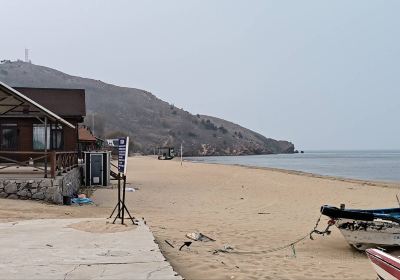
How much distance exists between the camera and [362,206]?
1767cm

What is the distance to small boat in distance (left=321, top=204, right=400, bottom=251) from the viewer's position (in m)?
8.70

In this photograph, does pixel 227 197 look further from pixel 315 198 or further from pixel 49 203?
pixel 49 203

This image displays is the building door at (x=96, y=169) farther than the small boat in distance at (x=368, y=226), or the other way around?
the building door at (x=96, y=169)

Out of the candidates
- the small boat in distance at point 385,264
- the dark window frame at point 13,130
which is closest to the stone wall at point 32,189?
the dark window frame at point 13,130

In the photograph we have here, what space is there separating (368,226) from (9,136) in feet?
62.1

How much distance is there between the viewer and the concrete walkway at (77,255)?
5.53m

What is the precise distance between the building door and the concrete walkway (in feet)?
41.8

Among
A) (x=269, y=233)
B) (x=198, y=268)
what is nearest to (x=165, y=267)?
(x=198, y=268)

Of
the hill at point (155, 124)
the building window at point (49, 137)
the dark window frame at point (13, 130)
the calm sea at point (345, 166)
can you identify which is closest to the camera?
the dark window frame at point (13, 130)

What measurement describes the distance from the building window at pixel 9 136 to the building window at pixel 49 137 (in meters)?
0.93

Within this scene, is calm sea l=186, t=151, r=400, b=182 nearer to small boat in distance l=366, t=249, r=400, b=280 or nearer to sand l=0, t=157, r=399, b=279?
sand l=0, t=157, r=399, b=279

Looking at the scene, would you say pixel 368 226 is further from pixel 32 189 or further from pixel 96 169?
pixel 96 169

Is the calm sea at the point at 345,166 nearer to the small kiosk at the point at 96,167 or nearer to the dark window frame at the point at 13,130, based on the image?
the small kiosk at the point at 96,167

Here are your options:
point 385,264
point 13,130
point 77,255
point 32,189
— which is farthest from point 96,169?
point 385,264
